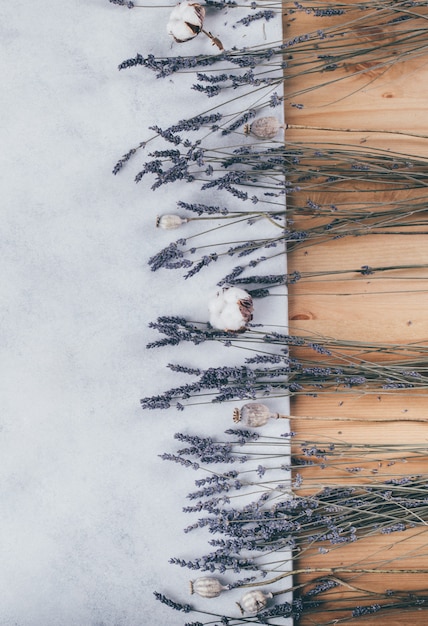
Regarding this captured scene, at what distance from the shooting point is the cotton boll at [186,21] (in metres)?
1.74

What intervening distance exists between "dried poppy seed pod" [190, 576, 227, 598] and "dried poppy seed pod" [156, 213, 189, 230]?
1054mm

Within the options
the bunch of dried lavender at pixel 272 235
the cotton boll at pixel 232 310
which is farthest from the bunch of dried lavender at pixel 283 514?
the bunch of dried lavender at pixel 272 235

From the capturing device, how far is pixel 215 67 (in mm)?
1884

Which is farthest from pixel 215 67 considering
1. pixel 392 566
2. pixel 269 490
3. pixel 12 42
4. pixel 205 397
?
pixel 392 566

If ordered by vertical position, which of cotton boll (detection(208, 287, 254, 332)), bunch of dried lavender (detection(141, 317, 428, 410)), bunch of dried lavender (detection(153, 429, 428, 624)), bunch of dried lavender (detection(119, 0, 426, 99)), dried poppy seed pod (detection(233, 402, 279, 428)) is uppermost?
bunch of dried lavender (detection(119, 0, 426, 99))

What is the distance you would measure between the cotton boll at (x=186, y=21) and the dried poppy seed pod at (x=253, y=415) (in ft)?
3.53

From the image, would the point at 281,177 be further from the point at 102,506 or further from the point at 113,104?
the point at 102,506

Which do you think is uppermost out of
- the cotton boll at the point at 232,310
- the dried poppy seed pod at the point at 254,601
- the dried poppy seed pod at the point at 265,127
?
the dried poppy seed pod at the point at 265,127

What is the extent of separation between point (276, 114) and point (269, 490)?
1130 mm

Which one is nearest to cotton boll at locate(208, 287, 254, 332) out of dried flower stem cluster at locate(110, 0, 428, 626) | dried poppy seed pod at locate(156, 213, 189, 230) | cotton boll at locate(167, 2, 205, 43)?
dried flower stem cluster at locate(110, 0, 428, 626)

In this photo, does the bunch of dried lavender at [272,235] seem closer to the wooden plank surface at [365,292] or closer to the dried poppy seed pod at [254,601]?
the wooden plank surface at [365,292]

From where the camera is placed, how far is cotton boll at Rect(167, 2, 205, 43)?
174 cm

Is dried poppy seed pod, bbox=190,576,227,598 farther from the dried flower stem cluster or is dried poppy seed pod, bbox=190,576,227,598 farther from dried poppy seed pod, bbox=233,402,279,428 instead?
dried poppy seed pod, bbox=233,402,279,428

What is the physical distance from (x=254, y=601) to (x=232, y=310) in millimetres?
860
